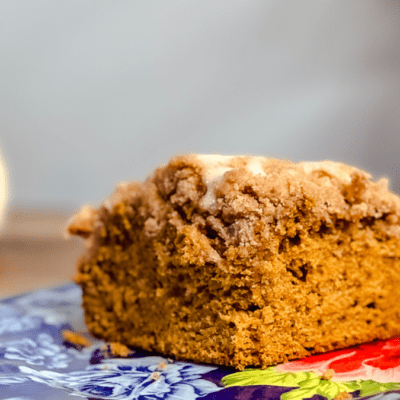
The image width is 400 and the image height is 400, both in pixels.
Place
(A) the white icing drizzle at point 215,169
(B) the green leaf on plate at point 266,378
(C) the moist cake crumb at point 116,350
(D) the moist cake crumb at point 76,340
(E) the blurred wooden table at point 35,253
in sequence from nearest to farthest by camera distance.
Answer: (B) the green leaf on plate at point 266,378 < (A) the white icing drizzle at point 215,169 < (C) the moist cake crumb at point 116,350 < (D) the moist cake crumb at point 76,340 < (E) the blurred wooden table at point 35,253

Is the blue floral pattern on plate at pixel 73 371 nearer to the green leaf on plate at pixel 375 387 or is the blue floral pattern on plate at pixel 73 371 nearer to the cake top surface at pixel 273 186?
the green leaf on plate at pixel 375 387

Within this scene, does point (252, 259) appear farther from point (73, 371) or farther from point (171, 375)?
point (73, 371)

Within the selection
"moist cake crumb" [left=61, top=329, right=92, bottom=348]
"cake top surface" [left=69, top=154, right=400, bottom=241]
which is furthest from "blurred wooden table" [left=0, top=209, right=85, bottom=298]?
"cake top surface" [left=69, top=154, right=400, bottom=241]

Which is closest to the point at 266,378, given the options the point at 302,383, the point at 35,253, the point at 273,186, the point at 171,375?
the point at 302,383

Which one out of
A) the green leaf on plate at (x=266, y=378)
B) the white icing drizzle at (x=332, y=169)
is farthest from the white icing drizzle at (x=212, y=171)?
the green leaf on plate at (x=266, y=378)

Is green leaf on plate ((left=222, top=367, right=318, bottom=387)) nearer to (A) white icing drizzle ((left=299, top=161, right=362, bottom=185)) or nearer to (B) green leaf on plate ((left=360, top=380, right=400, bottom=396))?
(B) green leaf on plate ((left=360, top=380, right=400, bottom=396))
